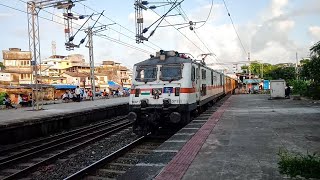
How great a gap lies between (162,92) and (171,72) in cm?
101

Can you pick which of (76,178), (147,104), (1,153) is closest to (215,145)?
(76,178)

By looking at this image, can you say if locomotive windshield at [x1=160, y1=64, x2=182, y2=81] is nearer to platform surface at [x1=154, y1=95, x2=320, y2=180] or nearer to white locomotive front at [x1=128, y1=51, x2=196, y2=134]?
white locomotive front at [x1=128, y1=51, x2=196, y2=134]

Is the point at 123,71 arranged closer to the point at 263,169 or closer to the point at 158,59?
the point at 158,59

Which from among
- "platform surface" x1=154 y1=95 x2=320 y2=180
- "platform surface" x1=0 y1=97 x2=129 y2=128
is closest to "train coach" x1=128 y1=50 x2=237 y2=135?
"platform surface" x1=154 y1=95 x2=320 y2=180

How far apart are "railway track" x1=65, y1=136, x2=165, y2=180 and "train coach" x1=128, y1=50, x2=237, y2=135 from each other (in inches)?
36.8

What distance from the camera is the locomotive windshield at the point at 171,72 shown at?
1355cm

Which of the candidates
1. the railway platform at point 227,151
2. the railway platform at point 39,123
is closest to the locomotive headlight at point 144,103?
the railway platform at point 227,151

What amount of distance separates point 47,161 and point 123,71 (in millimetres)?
83173

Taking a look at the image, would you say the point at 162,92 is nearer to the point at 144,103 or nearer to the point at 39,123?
the point at 144,103

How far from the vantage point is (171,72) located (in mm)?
13750

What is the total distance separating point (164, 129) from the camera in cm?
1533

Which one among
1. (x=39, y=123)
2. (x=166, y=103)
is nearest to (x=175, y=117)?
(x=166, y=103)

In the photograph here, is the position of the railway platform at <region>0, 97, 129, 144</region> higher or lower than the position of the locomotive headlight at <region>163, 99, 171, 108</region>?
lower

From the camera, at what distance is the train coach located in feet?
42.8
